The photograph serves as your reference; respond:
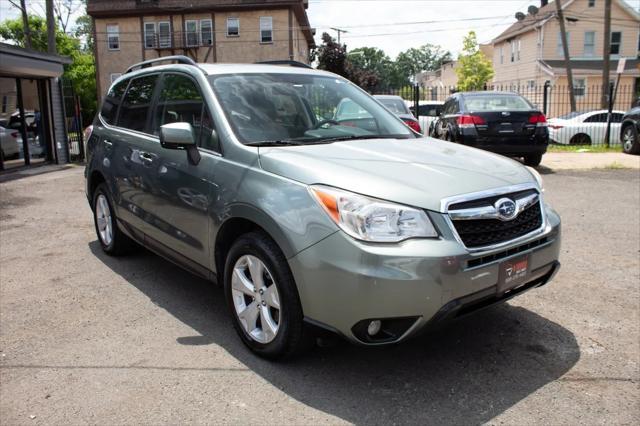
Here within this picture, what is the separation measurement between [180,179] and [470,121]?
A: 8.18m

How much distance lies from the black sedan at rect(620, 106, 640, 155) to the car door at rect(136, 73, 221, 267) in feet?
43.0

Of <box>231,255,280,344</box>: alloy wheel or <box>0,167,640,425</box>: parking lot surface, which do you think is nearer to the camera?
<box>0,167,640,425</box>: parking lot surface

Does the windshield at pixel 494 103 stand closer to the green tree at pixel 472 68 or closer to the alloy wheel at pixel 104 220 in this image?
the alloy wheel at pixel 104 220

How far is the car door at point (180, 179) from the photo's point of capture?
12.6 ft

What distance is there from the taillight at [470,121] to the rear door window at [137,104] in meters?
7.36

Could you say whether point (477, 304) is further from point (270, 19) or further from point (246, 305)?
point (270, 19)

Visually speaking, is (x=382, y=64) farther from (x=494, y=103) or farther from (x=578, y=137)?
(x=494, y=103)

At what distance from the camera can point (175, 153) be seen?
4.17 meters

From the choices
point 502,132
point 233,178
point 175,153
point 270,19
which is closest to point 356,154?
point 233,178

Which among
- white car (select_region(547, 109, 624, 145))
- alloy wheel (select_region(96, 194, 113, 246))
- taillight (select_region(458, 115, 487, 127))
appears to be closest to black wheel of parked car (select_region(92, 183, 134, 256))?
alloy wheel (select_region(96, 194, 113, 246))

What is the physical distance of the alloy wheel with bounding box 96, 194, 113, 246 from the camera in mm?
5629

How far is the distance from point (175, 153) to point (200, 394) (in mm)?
1802

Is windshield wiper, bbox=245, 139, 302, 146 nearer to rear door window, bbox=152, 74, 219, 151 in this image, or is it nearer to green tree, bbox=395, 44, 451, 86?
rear door window, bbox=152, 74, 219, 151

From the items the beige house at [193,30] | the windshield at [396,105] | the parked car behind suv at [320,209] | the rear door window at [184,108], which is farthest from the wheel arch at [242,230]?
the beige house at [193,30]
